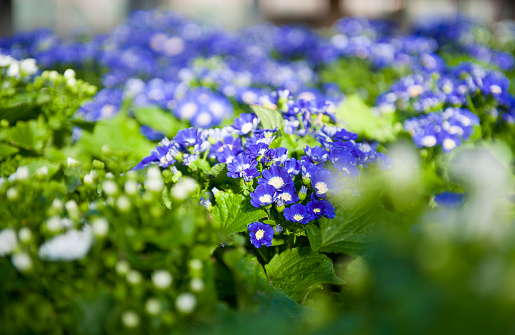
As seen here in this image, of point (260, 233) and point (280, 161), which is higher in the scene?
point (280, 161)

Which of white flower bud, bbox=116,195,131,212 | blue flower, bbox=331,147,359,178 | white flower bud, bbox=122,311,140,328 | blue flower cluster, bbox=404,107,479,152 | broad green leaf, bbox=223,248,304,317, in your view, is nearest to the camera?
white flower bud, bbox=122,311,140,328

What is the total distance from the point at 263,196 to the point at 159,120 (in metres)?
1.00

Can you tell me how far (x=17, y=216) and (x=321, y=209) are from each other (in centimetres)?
92

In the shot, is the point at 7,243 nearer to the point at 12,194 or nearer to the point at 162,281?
the point at 12,194

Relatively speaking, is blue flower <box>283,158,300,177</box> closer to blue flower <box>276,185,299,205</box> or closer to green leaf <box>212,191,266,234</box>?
blue flower <box>276,185,299,205</box>

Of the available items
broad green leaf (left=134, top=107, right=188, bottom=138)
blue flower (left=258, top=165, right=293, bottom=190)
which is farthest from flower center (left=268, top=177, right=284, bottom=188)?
broad green leaf (left=134, top=107, right=188, bottom=138)

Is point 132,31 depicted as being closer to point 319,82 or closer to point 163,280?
point 319,82

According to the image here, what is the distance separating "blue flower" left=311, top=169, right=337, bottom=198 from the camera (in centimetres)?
140

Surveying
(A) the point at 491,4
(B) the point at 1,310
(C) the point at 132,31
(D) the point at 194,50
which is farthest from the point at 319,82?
(A) the point at 491,4

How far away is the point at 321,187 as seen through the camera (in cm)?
141

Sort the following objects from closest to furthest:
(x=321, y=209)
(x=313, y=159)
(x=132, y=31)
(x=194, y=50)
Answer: (x=321, y=209), (x=313, y=159), (x=194, y=50), (x=132, y=31)

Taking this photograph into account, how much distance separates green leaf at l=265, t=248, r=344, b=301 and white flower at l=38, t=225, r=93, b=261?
67 cm

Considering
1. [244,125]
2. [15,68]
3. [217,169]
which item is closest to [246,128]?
[244,125]

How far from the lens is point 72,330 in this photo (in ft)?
3.06
